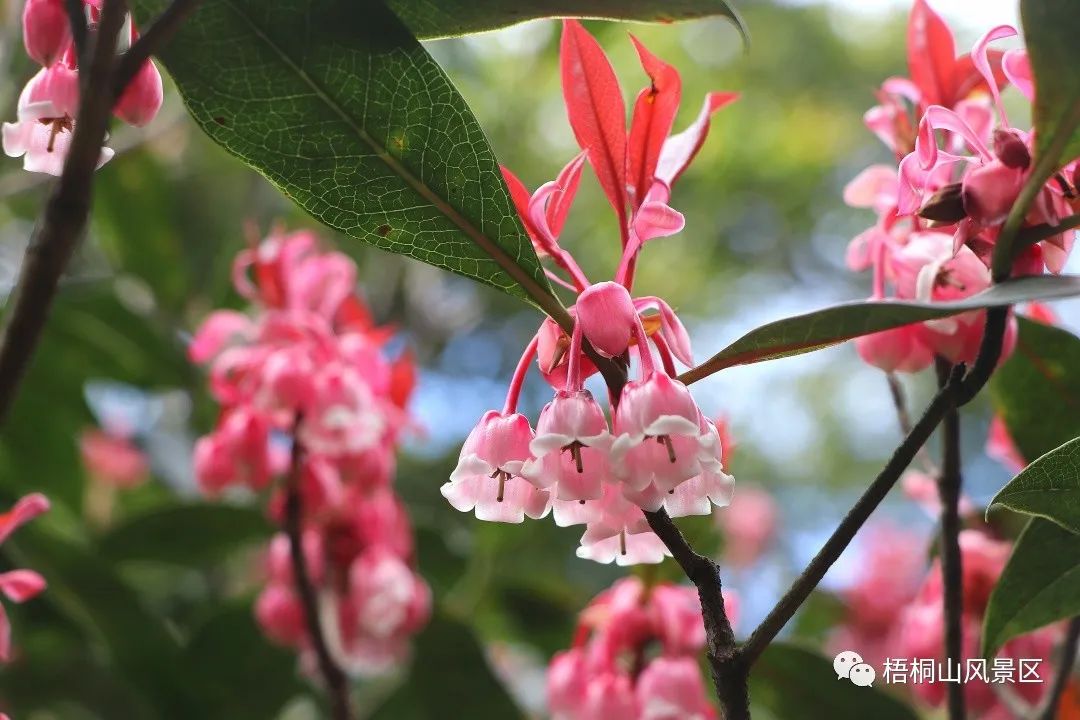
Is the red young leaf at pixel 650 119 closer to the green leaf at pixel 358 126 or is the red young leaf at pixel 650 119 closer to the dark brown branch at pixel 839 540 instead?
the green leaf at pixel 358 126

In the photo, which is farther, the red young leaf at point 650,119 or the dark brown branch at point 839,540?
the red young leaf at point 650,119

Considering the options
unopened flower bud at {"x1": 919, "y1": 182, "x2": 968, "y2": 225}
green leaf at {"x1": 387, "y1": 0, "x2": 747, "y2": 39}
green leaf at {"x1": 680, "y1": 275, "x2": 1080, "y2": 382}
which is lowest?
green leaf at {"x1": 680, "y1": 275, "x2": 1080, "y2": 382}

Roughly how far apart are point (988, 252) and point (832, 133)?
2.66 meters

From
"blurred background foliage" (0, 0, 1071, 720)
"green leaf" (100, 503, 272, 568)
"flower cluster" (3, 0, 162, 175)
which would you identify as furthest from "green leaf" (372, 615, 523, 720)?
"flower cluster" (3, 0, 162, 175)

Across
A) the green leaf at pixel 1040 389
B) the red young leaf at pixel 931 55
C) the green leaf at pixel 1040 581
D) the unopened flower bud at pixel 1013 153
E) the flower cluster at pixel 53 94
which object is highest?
the red young leaf at pixel 931 55

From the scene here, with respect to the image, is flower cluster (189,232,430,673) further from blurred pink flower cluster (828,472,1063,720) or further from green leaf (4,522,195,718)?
blurred pink flower cluster (828,472,1063,720)

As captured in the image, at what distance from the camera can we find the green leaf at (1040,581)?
2.33 ft

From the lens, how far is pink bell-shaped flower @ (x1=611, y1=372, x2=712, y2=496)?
533mm

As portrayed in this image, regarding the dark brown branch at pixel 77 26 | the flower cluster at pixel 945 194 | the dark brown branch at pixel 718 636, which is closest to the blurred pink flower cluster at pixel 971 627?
the flower cluster at pixel 945 194

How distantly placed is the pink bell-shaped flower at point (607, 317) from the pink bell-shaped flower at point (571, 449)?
0.03 metres

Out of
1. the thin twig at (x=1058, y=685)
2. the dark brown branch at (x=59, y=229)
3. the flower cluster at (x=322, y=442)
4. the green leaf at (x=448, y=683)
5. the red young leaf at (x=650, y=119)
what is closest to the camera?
the dark brown branch at (x=59, y=229)

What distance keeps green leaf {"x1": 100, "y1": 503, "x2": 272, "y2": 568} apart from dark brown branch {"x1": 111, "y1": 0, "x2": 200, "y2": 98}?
941 mm

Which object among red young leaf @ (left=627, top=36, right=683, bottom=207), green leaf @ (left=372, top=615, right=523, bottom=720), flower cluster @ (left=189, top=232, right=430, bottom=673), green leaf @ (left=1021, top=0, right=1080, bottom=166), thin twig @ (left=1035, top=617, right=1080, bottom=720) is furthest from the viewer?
green leaf @ (left=372, top=615, right=523, bottom=720)

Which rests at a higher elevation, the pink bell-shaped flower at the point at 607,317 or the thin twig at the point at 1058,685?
the pink bell-shaped flower at the point at 607,317
